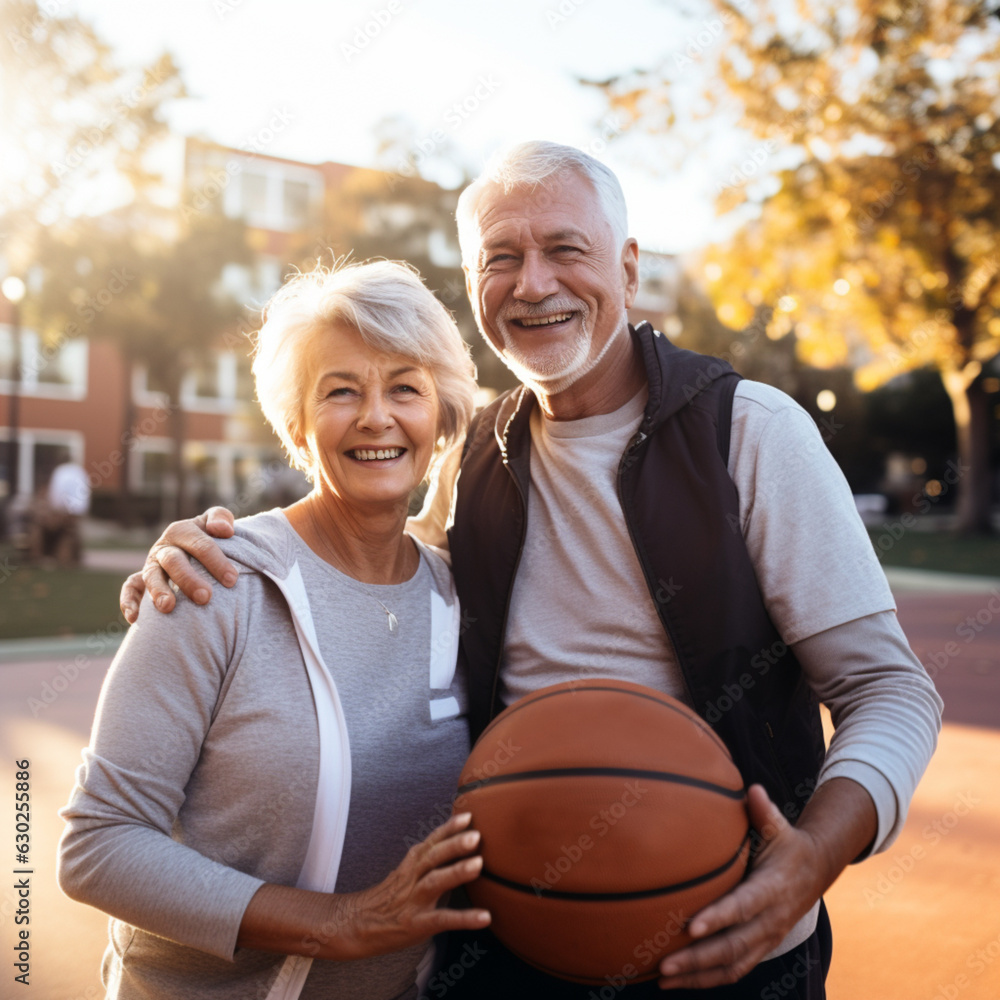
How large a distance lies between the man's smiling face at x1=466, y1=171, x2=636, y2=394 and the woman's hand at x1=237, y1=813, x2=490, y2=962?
1.26 metres

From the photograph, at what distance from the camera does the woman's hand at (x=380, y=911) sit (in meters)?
1.86

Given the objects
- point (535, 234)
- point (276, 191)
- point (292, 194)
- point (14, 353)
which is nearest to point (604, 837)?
point (535, 234)

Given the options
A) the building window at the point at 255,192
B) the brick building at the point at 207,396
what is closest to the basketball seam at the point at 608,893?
the brick building at the point at 207,396

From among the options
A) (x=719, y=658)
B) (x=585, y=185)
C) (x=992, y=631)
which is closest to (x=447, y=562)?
(x=719, y=658)

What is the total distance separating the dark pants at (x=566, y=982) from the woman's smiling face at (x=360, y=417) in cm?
115

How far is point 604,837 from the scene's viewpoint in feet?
5.98

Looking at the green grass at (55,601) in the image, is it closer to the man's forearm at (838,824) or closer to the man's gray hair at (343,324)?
the man's gray hair at (343,324)

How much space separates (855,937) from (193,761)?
3.37 meters

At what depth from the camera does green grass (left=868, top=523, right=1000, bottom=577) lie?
65.1 feet

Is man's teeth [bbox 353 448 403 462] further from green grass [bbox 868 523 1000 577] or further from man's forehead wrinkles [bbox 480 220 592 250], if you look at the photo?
green grass [bbox 868 523 1000 577]

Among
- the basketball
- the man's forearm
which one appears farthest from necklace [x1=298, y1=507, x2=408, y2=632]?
the man's forearm

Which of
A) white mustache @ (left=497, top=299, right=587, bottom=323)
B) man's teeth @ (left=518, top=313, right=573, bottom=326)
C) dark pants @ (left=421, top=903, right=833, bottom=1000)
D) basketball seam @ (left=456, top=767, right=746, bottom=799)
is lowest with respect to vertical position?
dark pants @ (left=421, top=903, right=833, bottom=1000)

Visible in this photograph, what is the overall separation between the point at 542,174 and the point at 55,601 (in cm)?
1207

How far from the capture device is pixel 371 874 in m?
2.29
